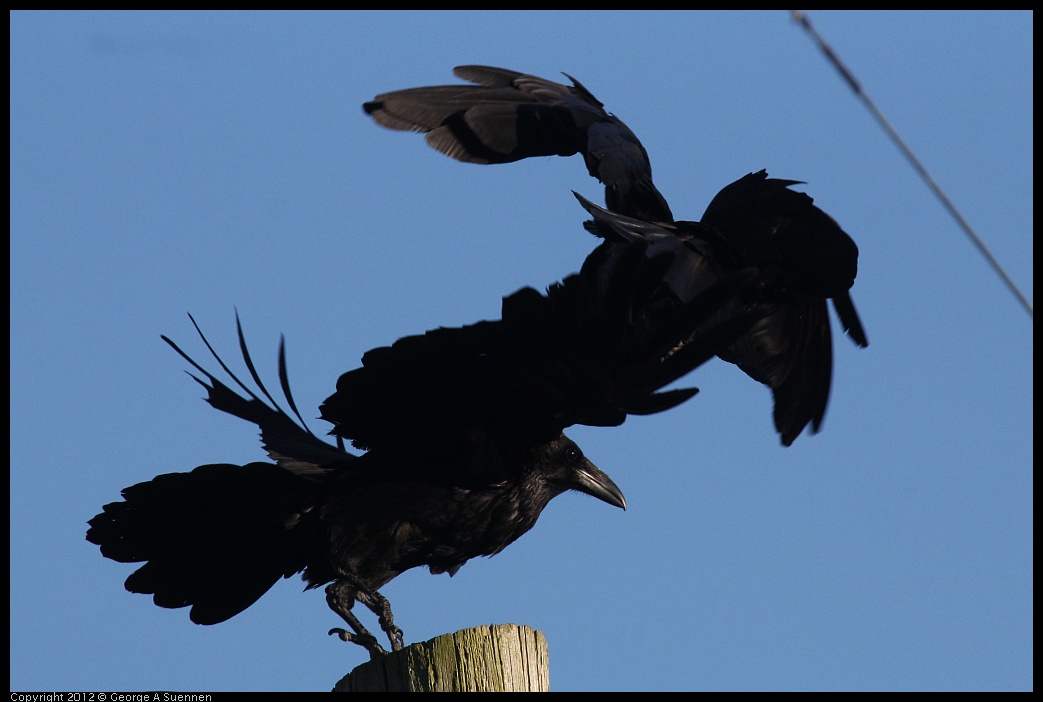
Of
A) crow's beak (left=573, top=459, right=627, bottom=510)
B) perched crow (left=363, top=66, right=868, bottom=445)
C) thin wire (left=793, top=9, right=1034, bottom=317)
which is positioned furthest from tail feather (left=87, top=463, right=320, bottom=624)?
thin wire (left=793, top=9, right=1034, bottom=317)

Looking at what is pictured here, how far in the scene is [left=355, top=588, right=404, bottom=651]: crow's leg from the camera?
5047 mm

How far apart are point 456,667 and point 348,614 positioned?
1.56m

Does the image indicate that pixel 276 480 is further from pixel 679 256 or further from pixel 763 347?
pixel 763 347

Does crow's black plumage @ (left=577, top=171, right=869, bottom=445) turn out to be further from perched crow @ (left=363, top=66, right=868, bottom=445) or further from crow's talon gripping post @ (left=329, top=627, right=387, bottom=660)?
crow's talon gripping post @ (left=329, top=627, right=387, bottom=660)

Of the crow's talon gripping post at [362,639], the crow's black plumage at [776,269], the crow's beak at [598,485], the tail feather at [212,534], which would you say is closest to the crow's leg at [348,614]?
the crow's talon gripping post at [362,639]

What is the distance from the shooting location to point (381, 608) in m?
5.10

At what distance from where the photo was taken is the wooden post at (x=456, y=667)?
3.60m

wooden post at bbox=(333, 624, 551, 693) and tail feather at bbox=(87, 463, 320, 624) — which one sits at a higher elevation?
tail feather at bbox=(87, 463, 320, 624)

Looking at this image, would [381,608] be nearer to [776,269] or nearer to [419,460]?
[419,460]

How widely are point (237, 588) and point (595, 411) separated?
2.07 metres

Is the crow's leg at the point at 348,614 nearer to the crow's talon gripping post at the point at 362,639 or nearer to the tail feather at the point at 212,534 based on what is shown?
the crow's talon gripping post at the point at 362,639

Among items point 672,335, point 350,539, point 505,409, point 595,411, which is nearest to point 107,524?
point 350,539

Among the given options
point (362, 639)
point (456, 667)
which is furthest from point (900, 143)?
point (362, 639)

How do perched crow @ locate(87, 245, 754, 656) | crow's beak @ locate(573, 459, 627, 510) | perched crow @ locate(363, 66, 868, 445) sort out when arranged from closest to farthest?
1. perched crow @ locate(87, 245, 754, 656)
2. perched crow @ locate(363, 66, 868, 445)
3. crow's beak @ locate(573, 459, 627, 510)
